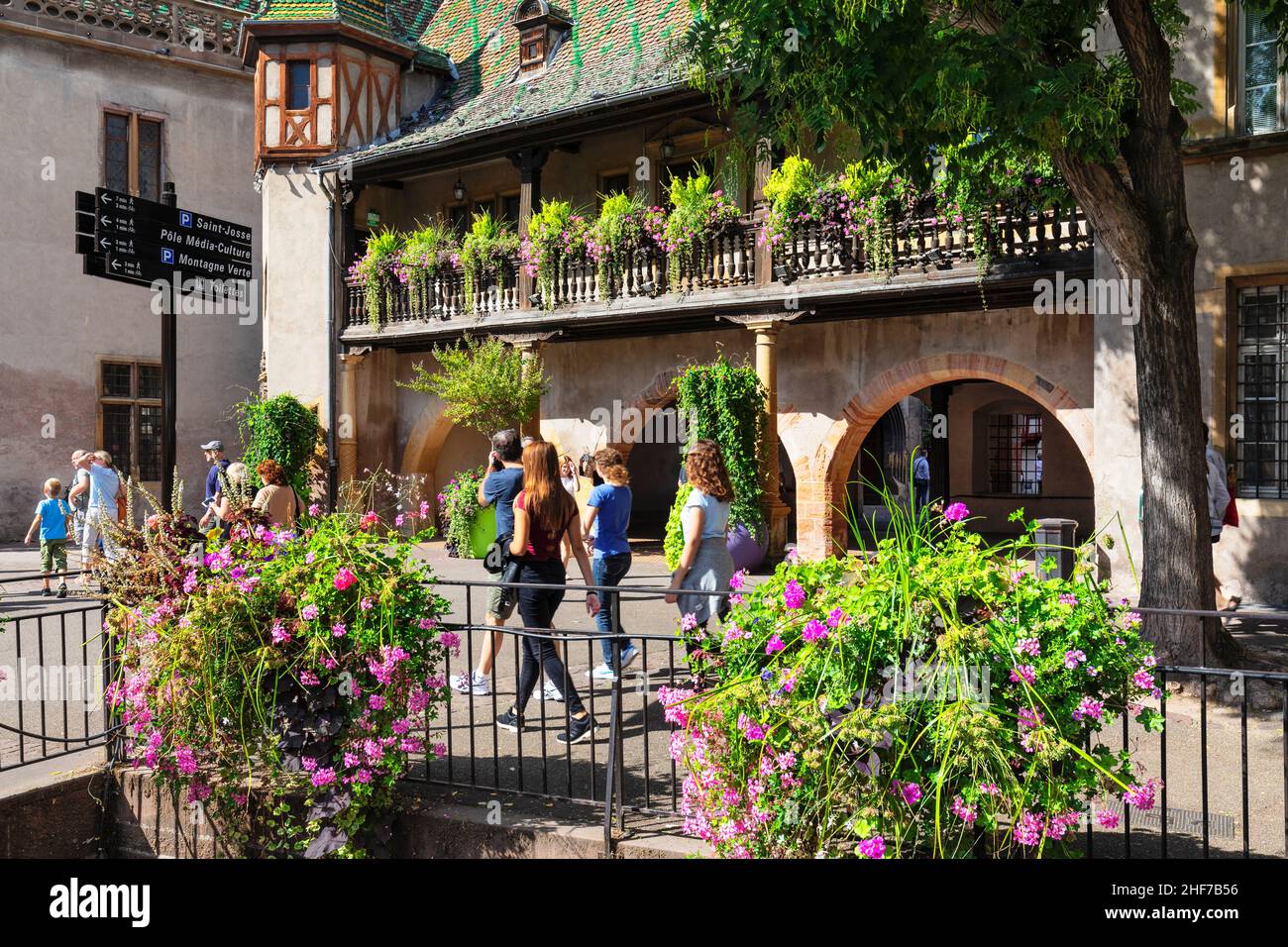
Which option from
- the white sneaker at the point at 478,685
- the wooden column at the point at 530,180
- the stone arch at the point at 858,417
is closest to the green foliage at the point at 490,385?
the wooden column at the point at 530,180

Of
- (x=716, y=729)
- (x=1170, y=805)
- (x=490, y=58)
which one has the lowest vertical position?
(x=1170, y=805)

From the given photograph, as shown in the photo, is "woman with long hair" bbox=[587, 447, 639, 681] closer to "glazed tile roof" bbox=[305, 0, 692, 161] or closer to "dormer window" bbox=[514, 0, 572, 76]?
"glazed tile roof" bbox=[305, 0, 692, 161]

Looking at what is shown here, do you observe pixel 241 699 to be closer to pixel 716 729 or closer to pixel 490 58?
pixel 716 729

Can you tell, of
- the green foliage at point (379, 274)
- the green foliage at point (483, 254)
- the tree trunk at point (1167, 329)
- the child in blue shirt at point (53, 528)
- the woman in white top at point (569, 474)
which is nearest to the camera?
the tree trunk at point (1167, 329)

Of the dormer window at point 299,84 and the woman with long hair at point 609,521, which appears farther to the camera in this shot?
the dormer window at point 299,84

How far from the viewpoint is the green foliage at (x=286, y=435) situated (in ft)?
64.6

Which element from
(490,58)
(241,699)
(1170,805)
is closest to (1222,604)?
(1170,805)

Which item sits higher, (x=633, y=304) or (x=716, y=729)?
(x=633, y=304)

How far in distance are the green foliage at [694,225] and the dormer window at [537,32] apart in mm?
5610

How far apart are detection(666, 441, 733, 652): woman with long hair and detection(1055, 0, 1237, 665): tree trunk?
117 inches

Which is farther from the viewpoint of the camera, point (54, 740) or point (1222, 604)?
point (1222, 604)

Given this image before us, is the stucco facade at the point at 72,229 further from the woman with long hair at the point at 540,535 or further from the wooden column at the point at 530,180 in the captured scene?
the woman with long hair at the point at 540,535
